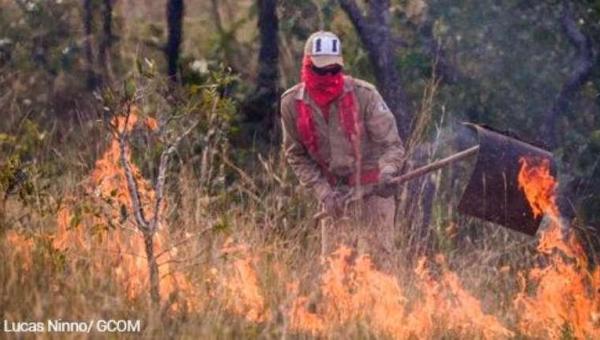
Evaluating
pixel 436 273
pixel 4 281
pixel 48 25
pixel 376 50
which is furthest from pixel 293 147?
pixel 48 25

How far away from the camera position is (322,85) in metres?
9.23

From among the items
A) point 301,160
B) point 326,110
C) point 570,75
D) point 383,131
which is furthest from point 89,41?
point 383,131

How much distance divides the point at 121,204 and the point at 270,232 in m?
1.60

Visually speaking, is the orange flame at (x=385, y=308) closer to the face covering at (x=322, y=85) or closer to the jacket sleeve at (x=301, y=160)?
the jacket sleeve at (x=301, y=160)

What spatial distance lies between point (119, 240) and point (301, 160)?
1.38 meters

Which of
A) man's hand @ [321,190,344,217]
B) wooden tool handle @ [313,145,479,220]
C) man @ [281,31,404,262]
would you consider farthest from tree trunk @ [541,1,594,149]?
wooden tool handle @ [313,145,479,220]

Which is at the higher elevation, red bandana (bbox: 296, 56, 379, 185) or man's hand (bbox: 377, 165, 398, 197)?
red bandana (bbox: 296, 56, 379, 185)

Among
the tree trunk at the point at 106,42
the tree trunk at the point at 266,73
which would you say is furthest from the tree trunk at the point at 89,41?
the tree trunk at the point at 266,73

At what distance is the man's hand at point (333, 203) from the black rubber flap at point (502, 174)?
0.89 meters

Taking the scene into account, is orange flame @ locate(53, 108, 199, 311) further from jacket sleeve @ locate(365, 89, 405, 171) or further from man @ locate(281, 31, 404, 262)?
jacket sleeve @ locate(365, 89, 405, 171)

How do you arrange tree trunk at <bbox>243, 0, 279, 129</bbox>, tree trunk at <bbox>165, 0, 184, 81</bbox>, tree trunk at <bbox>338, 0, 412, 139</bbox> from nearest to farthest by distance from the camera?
1. tree trunk at <bbox>338, 0, 412, 139</bbox>
2. tree trunk at <bbox>243, 0, 279, 129</bbox>
3. tree trunk at <bbox>165, 0, 184, 81</bbox>

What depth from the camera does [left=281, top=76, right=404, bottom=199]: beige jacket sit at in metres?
9.41

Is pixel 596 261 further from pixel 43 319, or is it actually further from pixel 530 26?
pixel 43 319

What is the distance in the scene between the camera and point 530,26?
12.8 m
